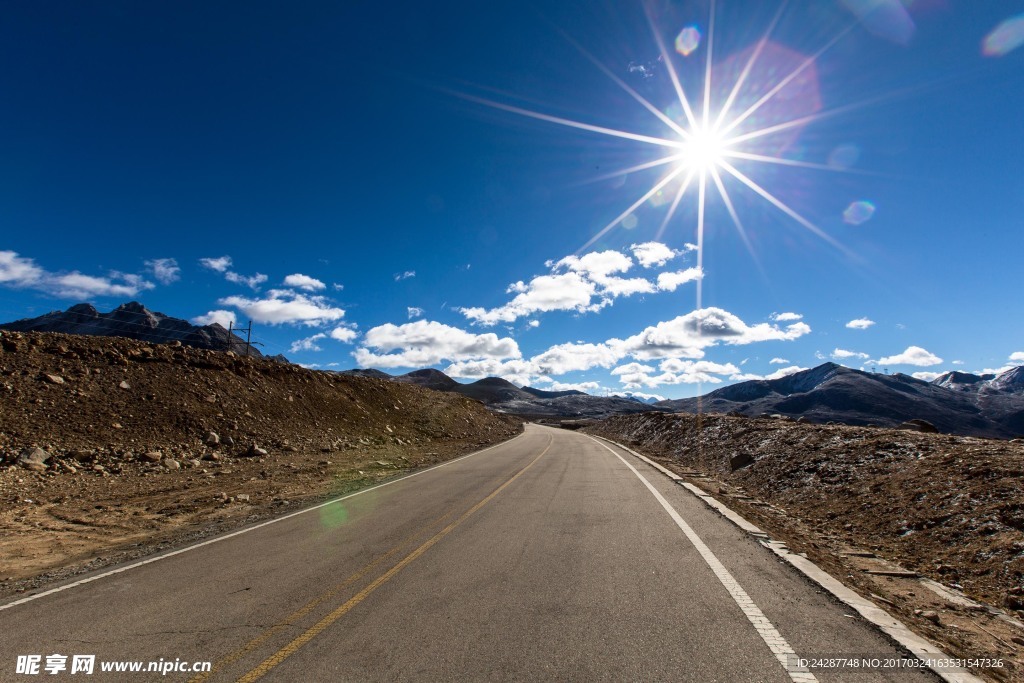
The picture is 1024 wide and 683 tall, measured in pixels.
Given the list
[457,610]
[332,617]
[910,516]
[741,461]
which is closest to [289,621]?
[332,617]

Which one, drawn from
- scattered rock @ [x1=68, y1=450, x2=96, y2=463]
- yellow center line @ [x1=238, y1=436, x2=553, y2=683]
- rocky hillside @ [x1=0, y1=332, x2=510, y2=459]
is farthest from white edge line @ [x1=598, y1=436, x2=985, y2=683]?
rocky hillside @ [x1=0, y1=332, x2=510, y2=459]

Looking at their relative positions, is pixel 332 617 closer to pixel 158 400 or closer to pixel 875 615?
pixel 875 615

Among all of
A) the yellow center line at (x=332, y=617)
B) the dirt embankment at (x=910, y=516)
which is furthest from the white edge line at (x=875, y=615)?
the yellow center line at (x=332, y=617)

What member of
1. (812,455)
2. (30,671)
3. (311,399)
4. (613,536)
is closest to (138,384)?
(311,399)

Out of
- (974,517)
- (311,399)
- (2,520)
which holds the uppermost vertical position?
(311,399)

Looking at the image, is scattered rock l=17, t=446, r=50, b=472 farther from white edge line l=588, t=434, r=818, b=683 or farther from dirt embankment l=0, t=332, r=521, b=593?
white edge line l=588, t=434, r=818, b=683

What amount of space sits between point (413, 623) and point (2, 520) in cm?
1144

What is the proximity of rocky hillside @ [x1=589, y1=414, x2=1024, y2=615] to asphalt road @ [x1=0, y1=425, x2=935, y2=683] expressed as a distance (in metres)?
2.67

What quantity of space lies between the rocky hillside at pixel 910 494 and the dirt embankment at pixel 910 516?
0.02 m

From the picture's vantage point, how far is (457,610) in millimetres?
5090

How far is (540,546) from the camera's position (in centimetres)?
754

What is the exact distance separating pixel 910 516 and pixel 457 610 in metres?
8.75

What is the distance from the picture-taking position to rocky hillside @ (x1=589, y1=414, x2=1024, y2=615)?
688 centimetres

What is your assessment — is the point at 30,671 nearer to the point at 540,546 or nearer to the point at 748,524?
the point at 540,546
